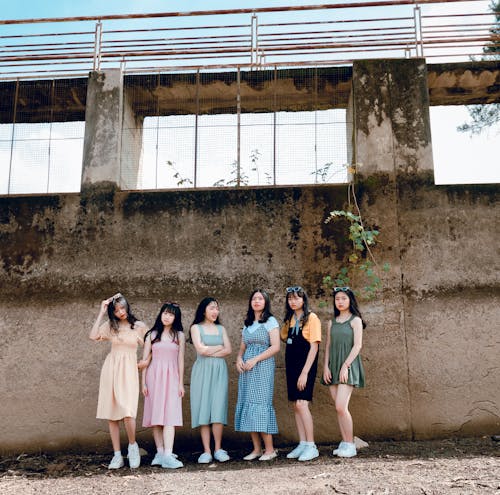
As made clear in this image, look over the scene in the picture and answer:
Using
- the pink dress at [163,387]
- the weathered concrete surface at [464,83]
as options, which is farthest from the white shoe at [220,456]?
the weathered concrete surface at [464,83]

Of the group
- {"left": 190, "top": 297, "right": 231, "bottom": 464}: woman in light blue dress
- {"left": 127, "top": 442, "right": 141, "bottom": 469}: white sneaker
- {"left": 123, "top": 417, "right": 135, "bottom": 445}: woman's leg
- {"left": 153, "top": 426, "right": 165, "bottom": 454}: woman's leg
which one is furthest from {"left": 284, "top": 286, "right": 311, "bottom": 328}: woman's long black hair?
{"left": 127, "top": 442, "right": 141, "bottom": 469}: white sneaker

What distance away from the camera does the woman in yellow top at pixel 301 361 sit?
5.26 m

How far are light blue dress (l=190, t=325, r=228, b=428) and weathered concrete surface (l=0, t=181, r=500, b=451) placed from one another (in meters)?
0.65

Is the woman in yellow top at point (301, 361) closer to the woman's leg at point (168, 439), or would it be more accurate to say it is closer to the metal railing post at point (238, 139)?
the woman's leg at point (168, 439)

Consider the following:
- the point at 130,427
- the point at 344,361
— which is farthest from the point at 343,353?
the point at 130,427

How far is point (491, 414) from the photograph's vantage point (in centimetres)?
593

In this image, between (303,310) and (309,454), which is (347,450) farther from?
(303,310)

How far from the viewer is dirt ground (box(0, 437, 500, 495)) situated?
4238 millimetres

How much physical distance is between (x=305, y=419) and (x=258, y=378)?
58cm

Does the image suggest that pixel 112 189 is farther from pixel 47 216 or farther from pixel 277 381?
pixel 277 381

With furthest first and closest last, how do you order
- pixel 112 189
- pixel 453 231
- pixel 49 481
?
1. pixel 112 189
2. pixel 453 231
3. pixel 49 481

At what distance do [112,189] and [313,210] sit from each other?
7.89ft

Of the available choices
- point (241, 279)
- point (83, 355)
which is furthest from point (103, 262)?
point (241, 279)

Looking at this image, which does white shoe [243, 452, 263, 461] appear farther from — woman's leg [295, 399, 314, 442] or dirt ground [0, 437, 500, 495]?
woman's leg [295, 399, 314, 442]
